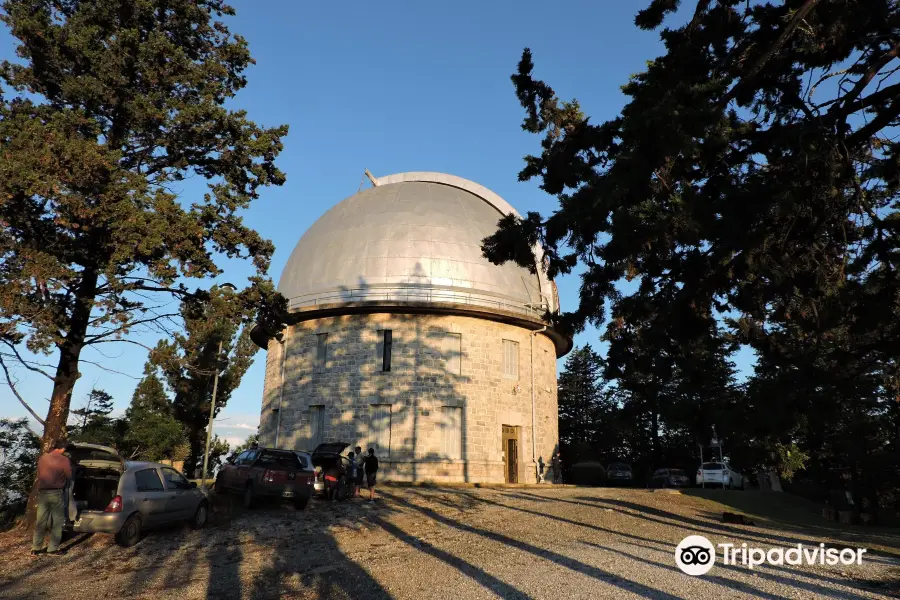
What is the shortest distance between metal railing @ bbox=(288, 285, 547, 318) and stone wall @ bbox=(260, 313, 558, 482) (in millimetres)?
795

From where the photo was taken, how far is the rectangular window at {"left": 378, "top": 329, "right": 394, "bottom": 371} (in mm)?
23828

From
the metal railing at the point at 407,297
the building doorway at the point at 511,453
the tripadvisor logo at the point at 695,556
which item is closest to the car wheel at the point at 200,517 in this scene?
the tripadvisor logo at the point at 695,556

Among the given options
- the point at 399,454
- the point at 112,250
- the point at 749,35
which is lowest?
the point at 399,454

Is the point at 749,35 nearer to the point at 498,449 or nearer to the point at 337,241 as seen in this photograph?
the point at 498,449

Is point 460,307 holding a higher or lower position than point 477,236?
lower

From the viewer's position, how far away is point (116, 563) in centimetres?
860

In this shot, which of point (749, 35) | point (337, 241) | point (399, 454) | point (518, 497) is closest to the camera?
point (749, 35)

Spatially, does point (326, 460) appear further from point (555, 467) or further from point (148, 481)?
point (555, 467)

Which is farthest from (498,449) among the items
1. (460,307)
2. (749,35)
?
(749,35)

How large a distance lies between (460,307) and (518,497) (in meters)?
8.63

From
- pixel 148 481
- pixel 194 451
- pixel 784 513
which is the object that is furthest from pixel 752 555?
pixel 194 451

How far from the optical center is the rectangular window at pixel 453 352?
937 inches

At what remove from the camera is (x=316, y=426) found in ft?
78.2

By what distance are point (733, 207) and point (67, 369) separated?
12.8m
